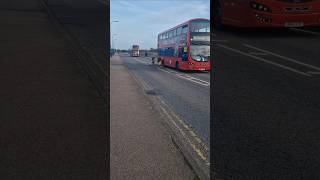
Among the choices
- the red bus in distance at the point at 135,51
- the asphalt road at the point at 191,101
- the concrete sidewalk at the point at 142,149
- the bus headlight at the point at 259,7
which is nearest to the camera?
the concrete sidewalk at the point at 142,149

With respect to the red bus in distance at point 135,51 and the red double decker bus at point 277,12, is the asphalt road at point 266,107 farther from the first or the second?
the red bus in distance at point 135,51

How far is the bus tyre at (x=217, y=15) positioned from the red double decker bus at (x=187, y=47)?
1.98 ft

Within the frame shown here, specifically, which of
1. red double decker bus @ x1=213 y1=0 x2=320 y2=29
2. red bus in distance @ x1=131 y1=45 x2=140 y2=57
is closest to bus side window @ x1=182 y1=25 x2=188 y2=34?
red double decker bus @ x1=213 y1=0 x2=320 y2=29

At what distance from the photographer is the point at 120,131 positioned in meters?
7.84

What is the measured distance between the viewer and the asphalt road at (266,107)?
5.62 meters

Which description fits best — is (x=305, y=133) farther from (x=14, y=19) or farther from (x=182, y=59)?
(x=14, y=19)

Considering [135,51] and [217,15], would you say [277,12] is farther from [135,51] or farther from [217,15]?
[135,51]

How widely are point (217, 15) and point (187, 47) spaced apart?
3.09m

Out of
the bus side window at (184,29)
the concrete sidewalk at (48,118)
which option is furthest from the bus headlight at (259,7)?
the concrete sidewalk at (48,118)

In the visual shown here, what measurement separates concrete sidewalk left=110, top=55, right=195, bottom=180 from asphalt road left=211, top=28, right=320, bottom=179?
2.41 ft

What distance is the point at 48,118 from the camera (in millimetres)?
8266

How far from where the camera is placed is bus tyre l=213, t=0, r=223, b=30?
1667 cm

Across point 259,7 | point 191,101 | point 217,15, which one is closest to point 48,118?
point 191,101

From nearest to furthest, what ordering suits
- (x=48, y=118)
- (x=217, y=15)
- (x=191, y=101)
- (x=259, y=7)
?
(x=48, y=118), (x=191, y=101), (x=259, y=7), (x=217, y=15)
